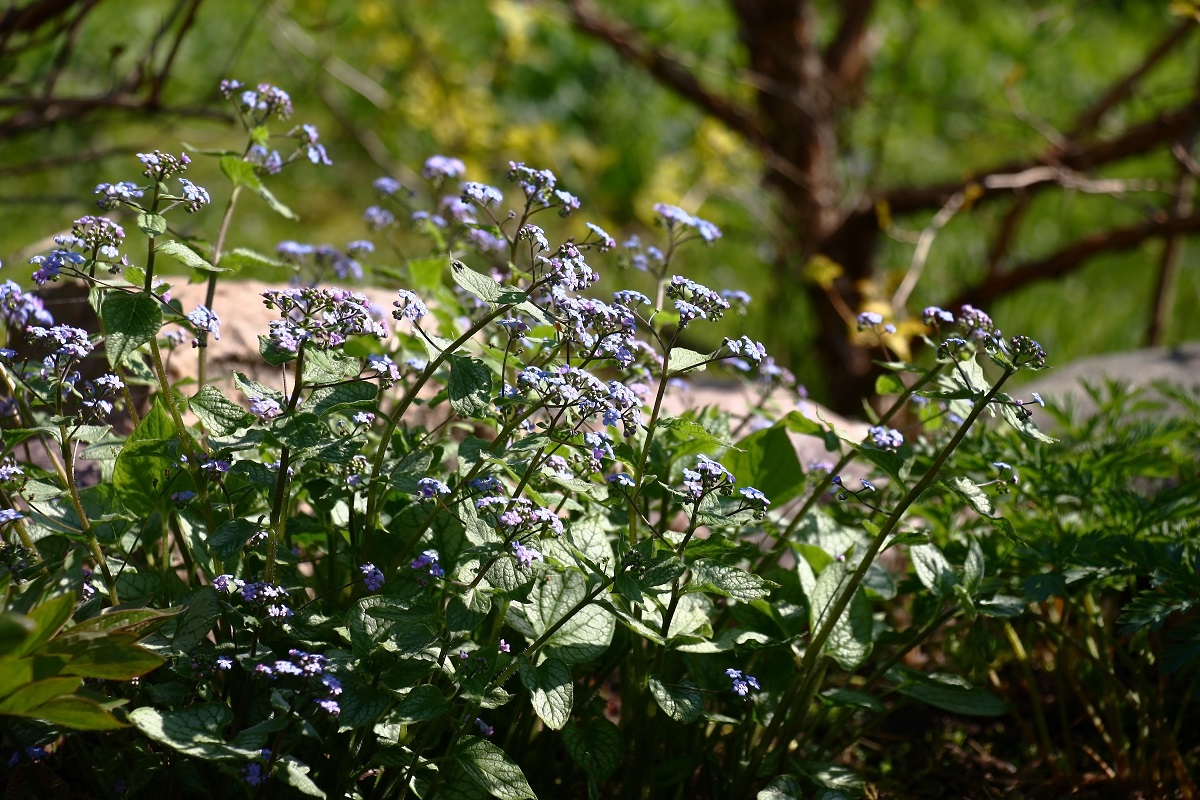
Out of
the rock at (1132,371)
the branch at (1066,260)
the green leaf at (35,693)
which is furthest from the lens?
the branch at (1066,260)

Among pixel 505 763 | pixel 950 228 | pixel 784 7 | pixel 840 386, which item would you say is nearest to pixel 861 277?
pixel 840 386

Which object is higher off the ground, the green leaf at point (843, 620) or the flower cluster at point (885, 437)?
the flower cluster at point (885, 437)

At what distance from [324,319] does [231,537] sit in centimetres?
29

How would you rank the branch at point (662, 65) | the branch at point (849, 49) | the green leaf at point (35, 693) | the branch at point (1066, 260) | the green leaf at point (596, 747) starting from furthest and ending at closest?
the branch at point (849, 49) < the branch at point (662, 65) < the branch at point (1066, 260) < the green leaf at point (596, 747) < the green leaf at point (35, 693)

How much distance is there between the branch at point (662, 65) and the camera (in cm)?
355

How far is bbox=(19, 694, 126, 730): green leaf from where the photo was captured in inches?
47.4

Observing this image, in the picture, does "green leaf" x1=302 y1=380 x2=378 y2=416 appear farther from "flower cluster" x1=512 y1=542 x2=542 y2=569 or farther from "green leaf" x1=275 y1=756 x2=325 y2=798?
"green leaf" x1=275 y1=756 x2=325 y2=798

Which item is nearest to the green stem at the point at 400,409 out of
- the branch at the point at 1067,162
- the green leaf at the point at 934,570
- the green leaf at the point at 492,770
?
the green leaf at the point at 492,770

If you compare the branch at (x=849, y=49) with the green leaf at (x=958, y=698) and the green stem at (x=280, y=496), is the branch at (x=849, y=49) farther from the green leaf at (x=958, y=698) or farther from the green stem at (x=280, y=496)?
the green stem at (x=280, y=496)

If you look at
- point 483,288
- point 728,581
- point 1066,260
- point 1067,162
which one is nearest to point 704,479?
point 728,581

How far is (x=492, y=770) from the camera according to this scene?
1.40 metres

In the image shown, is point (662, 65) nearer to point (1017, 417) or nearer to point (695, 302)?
point (695, 302)

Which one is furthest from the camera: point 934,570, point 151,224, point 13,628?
point 934,570

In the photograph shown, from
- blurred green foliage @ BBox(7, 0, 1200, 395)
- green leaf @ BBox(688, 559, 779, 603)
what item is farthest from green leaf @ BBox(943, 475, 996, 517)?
blurred green foliage @ BBox(7, 0, 1200, 395)
